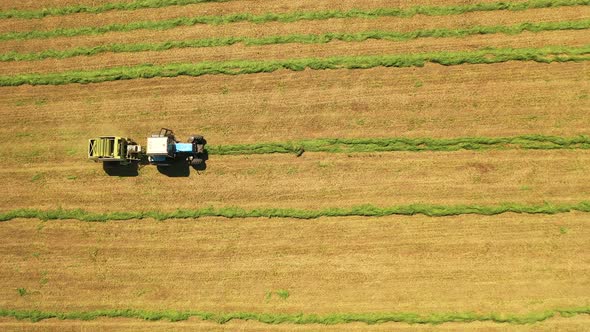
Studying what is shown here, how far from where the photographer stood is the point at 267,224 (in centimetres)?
1641

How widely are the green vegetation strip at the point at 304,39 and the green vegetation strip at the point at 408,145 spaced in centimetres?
429

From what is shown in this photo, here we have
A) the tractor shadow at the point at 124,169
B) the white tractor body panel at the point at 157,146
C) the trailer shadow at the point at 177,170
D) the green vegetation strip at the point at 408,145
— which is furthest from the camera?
the tractor shadow at the point at 124,169

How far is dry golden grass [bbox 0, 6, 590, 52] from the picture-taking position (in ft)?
55.4

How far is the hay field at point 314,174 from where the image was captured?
617 inches

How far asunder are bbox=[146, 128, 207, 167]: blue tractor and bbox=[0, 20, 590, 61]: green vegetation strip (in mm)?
3982

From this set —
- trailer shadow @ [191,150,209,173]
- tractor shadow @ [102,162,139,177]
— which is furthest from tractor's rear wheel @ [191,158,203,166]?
tractor shadow @ [102,162,139,177]

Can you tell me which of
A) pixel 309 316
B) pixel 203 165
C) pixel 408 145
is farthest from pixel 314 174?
pixel 309 316

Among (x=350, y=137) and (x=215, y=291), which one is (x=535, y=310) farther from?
(x=215, y=291)

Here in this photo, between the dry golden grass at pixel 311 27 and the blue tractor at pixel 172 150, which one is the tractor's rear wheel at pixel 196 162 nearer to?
the blue tractor at pixel 172 150

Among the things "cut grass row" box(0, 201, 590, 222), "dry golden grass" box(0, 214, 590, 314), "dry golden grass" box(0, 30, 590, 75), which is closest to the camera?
"dry golden grass" box(0, 214, 590, 314)

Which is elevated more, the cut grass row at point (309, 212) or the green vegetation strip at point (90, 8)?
the green vegetation strip at point (90, 8)

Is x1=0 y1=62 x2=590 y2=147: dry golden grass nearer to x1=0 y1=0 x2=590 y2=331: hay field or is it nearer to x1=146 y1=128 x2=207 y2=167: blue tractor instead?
x1=0 y1=0 x2=590 y2=331: hay field

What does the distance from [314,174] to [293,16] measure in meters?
6.78

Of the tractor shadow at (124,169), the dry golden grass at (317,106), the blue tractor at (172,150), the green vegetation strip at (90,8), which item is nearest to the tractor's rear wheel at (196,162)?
the blue tractor at (172,150)
